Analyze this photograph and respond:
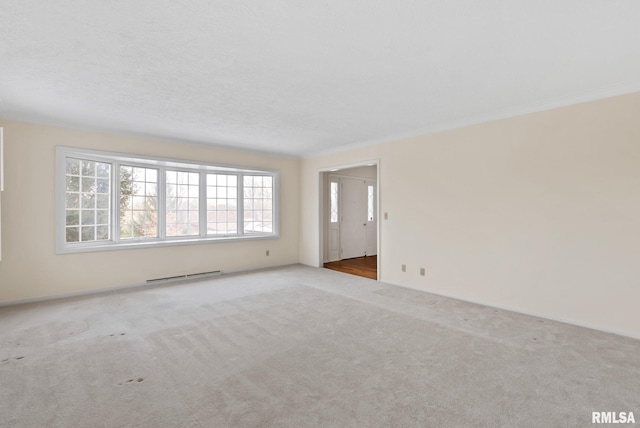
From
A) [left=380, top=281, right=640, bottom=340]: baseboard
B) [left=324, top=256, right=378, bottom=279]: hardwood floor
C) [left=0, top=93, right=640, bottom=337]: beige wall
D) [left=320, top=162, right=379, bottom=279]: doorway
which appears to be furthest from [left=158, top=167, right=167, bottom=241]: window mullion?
[left=380, top=281, right=640, bottom=340]: baseboard

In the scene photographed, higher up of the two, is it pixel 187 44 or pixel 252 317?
pixel 187 44

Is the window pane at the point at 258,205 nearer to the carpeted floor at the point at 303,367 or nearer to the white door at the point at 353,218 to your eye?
the white door at the point at 353,218

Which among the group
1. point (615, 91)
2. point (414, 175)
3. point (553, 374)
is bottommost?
point (553, 374)

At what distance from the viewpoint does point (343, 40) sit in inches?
90.2

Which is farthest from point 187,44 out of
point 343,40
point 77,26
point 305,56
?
point 343,40

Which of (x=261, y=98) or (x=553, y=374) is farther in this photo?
(x=261, y=98)

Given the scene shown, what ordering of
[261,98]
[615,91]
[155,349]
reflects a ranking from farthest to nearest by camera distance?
[261,98]
[615,91]
[155,349]

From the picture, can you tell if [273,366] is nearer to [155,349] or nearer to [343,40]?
[155,349]

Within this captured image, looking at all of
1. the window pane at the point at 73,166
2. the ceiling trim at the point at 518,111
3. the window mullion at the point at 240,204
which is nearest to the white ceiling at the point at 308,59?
the ceiling trim at the point at 518,111

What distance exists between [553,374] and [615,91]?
9.38ft

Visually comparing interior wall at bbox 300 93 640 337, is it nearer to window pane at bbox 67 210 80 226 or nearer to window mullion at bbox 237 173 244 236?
window mullion at bbox 237 173 244 236

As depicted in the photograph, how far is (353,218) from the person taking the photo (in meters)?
8.10

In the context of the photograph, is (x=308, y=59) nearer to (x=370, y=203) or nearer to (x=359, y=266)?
(x=359, y=266)

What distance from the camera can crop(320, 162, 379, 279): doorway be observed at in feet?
23.7
